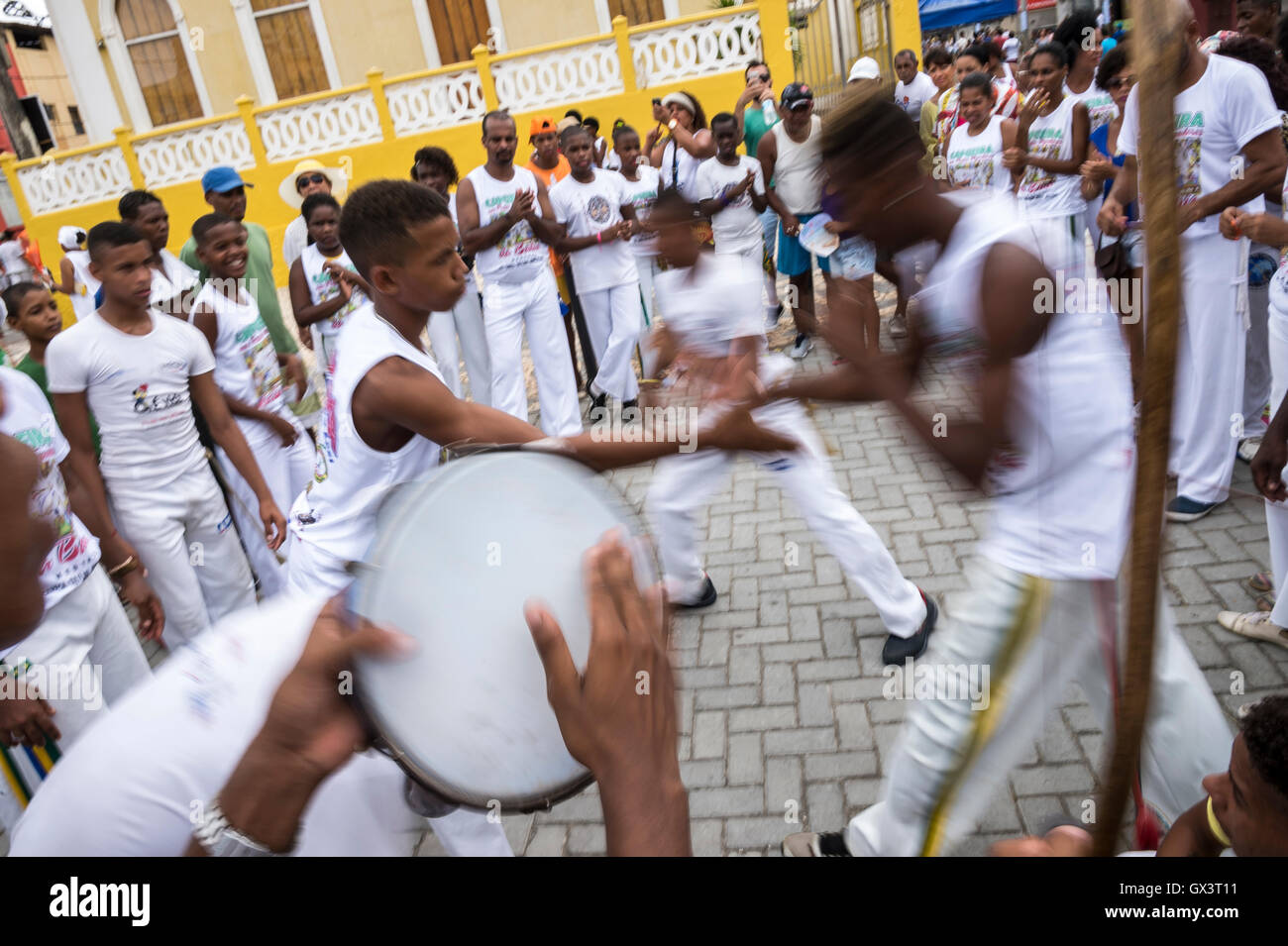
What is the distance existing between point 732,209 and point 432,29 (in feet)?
46.1

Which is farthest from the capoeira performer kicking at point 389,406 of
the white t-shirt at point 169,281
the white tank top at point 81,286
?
the white tank top at point 81,286

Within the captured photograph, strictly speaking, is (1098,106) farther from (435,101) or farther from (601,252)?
(435,101)

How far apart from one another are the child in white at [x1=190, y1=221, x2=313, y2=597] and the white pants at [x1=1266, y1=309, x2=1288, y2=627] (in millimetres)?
4169

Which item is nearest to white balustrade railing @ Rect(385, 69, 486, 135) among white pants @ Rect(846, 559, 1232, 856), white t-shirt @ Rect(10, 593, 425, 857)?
white pants @ Rect(846, 559, 1232, 856)

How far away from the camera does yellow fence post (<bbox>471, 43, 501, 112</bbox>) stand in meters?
14.3

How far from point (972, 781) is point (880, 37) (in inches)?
649

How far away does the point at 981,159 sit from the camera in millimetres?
6305

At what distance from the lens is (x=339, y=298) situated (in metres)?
5.23

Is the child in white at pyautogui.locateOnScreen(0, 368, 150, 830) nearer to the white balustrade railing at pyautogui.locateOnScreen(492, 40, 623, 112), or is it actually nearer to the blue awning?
the white balustrade railing at pyautogui.locateOnScreen(492, 40, 623, 112)

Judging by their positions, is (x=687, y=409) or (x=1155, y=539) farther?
(x=687, y=409)

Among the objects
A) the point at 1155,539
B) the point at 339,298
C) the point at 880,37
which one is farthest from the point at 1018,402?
the point at 880,37

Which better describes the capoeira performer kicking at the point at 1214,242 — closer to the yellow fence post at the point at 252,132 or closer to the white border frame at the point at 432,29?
the yellow fence post at the point at 252,132

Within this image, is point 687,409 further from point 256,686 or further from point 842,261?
point 842,261

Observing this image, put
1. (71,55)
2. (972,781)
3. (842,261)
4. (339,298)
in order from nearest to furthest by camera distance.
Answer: (972,781)
(339,298)
(842,261)
(71,55)
